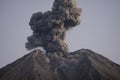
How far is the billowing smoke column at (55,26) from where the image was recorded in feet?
161

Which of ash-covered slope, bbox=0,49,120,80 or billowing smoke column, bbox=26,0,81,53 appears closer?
ash-covered slope, bbox=0,49,120,80

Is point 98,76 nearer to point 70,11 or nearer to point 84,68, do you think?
point 84,68

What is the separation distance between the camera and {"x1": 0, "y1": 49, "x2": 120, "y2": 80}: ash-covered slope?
4684cm

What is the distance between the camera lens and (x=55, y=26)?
5000 centimetres

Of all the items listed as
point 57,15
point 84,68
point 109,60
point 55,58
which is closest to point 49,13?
point 57,15

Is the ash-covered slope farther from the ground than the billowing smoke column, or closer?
closer

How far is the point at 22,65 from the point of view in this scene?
51.1 metres

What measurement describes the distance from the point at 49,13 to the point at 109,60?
565 inches

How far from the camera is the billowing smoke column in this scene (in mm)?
49219

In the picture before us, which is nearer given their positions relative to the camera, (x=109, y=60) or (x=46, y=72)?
(x=46, y=72)

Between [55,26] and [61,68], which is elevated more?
[55,26]

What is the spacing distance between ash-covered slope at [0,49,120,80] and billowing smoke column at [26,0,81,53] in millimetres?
2091

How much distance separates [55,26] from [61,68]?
6812 mm

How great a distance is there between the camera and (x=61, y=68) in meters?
50.1
